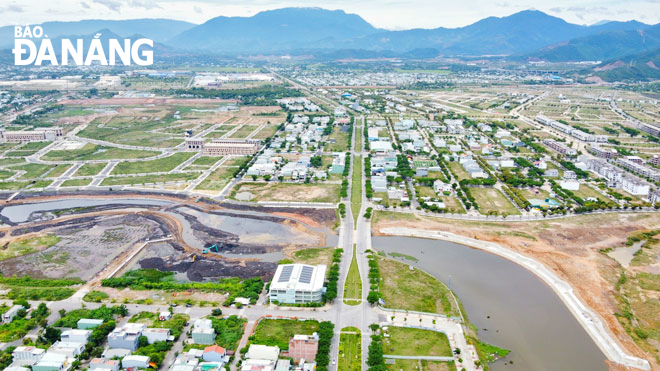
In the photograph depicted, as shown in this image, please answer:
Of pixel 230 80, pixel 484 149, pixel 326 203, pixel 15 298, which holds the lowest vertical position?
pixel 15 298

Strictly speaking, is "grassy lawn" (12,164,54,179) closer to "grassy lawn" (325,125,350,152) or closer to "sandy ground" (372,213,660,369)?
"grassy lawn" (325,125,350,152)

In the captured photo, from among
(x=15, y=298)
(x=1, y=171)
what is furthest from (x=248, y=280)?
(x=1, y=171)

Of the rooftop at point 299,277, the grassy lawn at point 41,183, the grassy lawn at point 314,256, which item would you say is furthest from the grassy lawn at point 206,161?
the rooftop at point 299,277

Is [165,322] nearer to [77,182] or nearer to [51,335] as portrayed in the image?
[51,335]

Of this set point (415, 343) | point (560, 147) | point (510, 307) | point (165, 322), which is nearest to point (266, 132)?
point (560, 147)

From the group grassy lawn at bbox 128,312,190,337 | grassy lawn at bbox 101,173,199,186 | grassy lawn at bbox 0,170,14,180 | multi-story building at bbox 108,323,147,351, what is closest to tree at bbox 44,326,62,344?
multi-story building at bbox 108,323,147,351

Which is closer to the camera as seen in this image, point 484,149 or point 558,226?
point 558,226

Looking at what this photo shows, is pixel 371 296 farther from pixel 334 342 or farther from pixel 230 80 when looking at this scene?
pixel 230 80

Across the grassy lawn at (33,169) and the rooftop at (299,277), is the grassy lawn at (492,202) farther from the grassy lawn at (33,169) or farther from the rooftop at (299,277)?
the grassy lawn at (33,169)

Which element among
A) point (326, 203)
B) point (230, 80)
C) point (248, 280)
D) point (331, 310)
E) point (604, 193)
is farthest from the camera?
point (230, 80)
